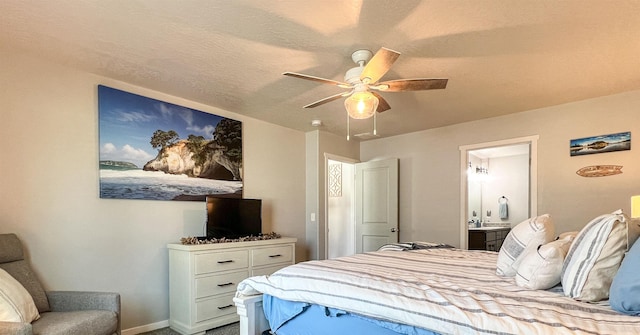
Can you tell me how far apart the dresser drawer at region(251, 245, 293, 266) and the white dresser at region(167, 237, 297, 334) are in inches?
1.0

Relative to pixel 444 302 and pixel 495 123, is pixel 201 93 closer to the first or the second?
pixel 444 302

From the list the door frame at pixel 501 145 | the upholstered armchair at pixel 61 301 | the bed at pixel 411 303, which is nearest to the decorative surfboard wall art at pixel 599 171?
the door frame at pixel 501 145

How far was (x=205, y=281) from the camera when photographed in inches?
122

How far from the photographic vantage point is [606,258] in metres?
1.40

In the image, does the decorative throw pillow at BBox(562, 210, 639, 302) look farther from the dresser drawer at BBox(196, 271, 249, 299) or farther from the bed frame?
the dresser drawer at BBox(196, 271, 249, 299)

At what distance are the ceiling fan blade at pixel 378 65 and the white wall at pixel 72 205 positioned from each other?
2.22 metres

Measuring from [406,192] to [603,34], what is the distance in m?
3.12

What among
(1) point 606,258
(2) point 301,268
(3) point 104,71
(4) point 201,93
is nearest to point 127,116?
(3) point 104,71

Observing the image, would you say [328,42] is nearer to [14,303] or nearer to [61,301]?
[14,303]

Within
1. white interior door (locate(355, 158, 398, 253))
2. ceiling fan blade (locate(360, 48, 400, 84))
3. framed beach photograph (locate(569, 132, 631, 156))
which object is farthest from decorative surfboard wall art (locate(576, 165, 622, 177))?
ceiling fan blade (locate(360, 48, 400, 84))

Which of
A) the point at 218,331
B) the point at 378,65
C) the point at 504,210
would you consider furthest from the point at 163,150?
the point at 504,210

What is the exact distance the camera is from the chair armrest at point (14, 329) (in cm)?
159

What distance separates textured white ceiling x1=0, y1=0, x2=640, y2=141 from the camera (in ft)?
→ 6.21

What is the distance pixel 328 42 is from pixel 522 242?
1719 mm
